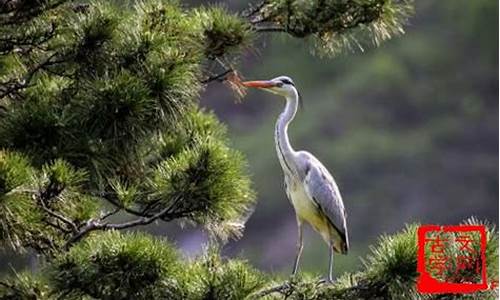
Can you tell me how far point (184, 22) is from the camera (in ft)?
9.39

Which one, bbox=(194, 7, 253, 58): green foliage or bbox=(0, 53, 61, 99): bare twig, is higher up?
bbox=(194, 7, 253, 58): green foliage

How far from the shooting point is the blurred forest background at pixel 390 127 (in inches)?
405

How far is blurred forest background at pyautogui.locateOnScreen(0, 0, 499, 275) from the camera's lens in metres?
10.3

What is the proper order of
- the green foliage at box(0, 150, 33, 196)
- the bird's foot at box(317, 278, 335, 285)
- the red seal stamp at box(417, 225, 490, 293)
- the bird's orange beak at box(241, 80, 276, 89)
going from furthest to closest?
1. the bird's orange beak at box(241, 80, 276, 89)
2. the bird's foot at box(317, 278, 335, 285)
3. the red seal stamp at box(417, 225, 490, 293)
4. the green foliage at box(0, 150, 33, 196)

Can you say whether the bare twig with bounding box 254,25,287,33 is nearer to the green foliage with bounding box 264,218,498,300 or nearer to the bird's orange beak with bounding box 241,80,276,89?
the bird's orange beak with bounding box 241,80,276,89

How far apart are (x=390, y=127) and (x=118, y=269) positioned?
9.33 meters

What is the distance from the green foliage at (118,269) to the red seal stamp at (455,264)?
0.40 metres

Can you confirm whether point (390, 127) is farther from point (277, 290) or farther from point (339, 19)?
point (277, 290)

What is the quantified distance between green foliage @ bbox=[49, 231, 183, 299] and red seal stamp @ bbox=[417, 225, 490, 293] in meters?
0.40

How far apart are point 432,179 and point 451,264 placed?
8.33 metres

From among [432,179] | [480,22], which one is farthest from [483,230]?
[480,22]

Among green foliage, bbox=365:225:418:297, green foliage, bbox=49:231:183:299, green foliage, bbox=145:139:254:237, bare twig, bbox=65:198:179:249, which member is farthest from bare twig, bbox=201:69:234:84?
green foliage, bbox=365:225:418:297

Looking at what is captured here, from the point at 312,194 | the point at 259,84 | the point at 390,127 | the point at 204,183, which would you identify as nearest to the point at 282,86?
the point at 259,84

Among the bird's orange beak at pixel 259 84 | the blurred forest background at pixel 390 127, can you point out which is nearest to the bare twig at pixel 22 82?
the bird's orange beak at pixel 259 84
